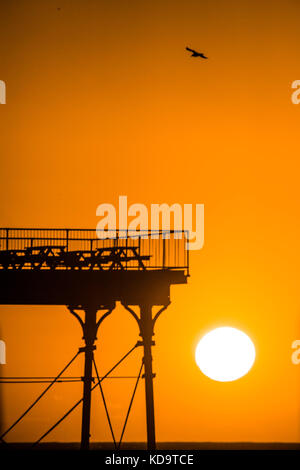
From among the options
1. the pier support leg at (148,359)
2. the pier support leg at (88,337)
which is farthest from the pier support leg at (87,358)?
the pier support leg at (148,359)

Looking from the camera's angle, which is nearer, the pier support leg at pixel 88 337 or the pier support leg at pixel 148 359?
the pier support leg at pixel 148 359

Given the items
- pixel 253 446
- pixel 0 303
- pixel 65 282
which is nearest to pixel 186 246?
pixel 65 282

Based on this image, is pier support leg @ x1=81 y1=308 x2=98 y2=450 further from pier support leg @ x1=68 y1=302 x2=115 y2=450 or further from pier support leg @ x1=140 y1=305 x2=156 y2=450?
pier support leg @ x1=140 y1=305 x2=156 y2=450

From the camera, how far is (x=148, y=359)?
27312 mm

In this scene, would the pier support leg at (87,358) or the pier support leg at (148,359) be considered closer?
Answer: the pier support leg at (148,359)

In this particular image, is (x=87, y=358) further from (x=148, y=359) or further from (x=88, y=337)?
(x=148, y=359)

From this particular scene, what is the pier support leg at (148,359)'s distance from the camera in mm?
26844

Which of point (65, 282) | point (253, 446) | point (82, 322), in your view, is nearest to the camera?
point (65, 282)

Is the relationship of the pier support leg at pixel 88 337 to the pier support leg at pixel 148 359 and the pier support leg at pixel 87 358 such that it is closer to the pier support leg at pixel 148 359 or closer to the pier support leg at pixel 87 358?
the pier support leg at pixel 87 358

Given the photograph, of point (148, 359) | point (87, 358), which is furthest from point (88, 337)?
point (148, 359)
